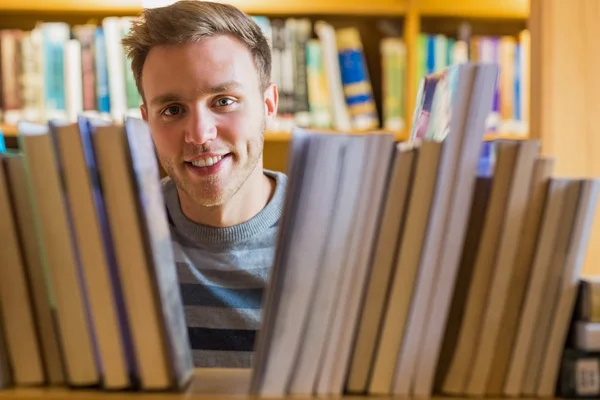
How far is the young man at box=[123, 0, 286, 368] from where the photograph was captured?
125cm

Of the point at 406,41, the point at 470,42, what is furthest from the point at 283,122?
the point at 470,42

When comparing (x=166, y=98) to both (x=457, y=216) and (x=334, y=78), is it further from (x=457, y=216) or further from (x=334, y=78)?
(x=334, y=78)

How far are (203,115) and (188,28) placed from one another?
17 cm

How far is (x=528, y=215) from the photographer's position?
0.57 m

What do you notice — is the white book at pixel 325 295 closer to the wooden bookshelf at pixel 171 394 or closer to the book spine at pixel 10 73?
the wooden bookshelf at pixel 171 394

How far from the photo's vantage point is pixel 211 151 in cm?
130

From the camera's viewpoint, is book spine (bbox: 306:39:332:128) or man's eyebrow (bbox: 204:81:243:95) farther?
book spine (bbox: 306:39:332:128)

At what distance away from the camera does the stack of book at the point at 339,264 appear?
54 centimetres

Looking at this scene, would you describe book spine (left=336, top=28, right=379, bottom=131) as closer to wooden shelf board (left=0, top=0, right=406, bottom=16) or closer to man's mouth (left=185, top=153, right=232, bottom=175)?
wooden shelf board (left=0, top=0, right=406, bottom=16)

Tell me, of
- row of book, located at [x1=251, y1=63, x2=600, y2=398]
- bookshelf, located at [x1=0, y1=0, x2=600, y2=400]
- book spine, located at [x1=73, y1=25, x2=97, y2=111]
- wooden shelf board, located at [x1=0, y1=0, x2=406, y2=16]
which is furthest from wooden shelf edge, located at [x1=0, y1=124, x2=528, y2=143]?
row of book, located at [x1=251, y1=63, x2=600, y2=398]

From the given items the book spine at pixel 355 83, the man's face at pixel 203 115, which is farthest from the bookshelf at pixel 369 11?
the man's face at pixel 203 115

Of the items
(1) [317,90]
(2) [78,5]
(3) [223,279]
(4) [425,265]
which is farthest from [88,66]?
(4) [425,265]

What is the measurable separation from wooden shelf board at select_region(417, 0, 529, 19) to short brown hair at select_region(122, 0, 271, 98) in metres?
1.00

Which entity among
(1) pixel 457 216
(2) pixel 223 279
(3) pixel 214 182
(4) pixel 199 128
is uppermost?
(1) pixel 457 216
